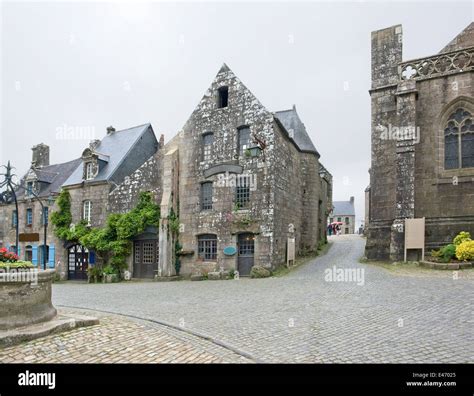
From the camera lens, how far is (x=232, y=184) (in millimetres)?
16344

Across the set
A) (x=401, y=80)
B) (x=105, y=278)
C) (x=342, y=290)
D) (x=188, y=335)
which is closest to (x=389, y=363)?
(x=188, y=335)

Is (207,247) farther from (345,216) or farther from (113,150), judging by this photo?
(345,216)

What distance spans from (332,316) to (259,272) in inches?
318

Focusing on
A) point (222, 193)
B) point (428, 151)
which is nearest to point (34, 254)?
point (222, 193)

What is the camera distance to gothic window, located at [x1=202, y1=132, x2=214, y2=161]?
17.3 metres

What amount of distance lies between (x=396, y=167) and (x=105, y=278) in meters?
16.2

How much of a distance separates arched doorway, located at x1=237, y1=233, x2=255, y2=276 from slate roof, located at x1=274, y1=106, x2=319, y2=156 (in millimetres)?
7781

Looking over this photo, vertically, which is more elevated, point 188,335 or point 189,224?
point 189,224

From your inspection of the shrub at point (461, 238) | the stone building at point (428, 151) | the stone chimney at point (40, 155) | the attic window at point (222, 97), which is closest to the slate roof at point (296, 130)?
the attic window at point (222, 97)

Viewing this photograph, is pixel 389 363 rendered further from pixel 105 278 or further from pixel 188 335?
pixel 105 278

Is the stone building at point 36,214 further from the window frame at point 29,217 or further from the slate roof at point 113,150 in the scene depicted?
the slate roof at point 113,150

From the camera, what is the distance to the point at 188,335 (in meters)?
5.76

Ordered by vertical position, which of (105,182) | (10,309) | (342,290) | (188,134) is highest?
(188,134)

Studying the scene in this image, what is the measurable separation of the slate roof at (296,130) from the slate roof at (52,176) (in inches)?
685
